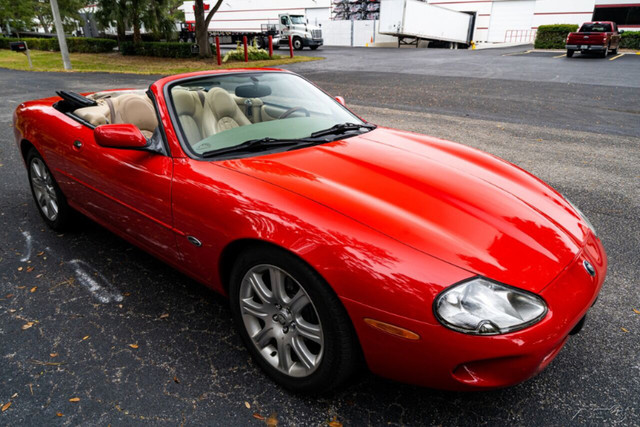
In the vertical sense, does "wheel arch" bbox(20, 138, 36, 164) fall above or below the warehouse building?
below

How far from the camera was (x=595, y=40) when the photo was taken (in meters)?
22.2

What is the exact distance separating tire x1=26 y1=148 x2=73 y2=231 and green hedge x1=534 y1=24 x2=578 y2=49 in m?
33.6

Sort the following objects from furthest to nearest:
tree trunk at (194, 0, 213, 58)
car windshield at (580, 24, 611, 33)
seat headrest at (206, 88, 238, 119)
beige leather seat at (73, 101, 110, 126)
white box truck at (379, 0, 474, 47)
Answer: white box truck at (379, 0, 474, 47) < car windshield at (580, 24, 611, 33) < tree trunk at (194, 0, 213, 58) < beige leather seat at (73, 101, 110, 126) < seat headrest at (206, 88, 238, 119)

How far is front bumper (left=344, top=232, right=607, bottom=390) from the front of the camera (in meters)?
1.66

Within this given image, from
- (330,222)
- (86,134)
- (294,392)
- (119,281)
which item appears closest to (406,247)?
(330,222)

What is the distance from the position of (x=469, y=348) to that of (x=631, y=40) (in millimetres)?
34355

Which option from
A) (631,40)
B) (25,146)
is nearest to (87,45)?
(25,146)

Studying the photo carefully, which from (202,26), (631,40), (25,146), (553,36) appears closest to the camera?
(25,146)

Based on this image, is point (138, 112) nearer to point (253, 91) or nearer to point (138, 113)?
point (138, 113)

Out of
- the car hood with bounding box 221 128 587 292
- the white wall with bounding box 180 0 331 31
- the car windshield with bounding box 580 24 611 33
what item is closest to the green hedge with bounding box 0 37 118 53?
the white wall with bounding box 180 0 331 31

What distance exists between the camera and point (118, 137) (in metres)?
2.56

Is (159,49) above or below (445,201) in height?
below

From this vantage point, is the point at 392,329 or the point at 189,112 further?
the point at 189,112

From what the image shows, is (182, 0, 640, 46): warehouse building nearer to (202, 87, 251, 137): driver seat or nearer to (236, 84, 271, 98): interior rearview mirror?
(236, 84, 271, 98): interior rearview mirror
